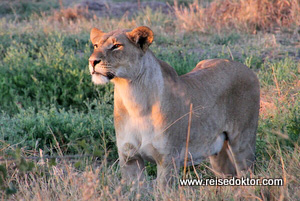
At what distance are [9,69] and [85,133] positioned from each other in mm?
2319

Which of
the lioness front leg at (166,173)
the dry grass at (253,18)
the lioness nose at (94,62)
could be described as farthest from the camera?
the dry grass at (253,18)

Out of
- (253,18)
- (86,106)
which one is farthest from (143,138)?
(253,18)

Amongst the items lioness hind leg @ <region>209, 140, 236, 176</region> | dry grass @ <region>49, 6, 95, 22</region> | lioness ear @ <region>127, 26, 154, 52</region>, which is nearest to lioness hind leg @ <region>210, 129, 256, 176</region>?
lioness hind leg @ <region>209, 140, 236, 176</region>

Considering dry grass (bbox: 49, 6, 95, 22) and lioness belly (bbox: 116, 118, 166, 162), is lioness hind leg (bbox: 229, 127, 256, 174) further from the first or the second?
dry grass (bbox: 49, 6, 95, 22)

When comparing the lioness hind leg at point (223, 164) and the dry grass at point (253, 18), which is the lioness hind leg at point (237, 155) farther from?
the dry grass at point (253, 18)

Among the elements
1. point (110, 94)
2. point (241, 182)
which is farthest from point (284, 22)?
point (241, 182)

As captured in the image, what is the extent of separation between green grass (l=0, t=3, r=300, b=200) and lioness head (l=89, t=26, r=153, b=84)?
0.52 m

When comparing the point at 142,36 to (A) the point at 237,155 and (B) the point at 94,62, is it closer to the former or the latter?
(B) the point at 94,62

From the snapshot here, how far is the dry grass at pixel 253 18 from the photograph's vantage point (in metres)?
9.55

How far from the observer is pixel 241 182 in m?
3.75

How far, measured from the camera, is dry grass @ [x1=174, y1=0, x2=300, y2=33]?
9547 millimetres

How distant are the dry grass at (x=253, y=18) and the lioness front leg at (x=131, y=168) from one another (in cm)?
590

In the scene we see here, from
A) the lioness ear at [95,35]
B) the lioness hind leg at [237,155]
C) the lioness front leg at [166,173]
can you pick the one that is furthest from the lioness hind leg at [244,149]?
the lioness ear at [95,35]

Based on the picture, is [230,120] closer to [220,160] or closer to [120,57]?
[220,160]
